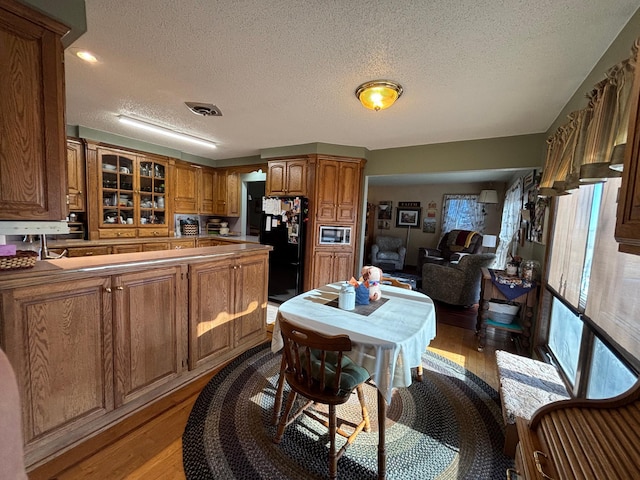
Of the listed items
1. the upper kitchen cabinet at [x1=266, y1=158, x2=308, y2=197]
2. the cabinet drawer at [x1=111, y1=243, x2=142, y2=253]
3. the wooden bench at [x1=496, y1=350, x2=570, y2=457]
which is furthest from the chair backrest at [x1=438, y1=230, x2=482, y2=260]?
the cabinet drawer at [x1=111, y1=243, x2=142, y2=253]

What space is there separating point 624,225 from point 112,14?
7.79ft

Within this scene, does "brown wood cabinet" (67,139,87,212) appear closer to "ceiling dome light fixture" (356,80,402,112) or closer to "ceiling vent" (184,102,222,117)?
"ceiling vent" (184,102,222,117)

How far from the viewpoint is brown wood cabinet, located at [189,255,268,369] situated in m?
2.11

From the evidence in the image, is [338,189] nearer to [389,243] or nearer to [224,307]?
[224,307]

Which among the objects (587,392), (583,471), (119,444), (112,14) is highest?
(112,14)

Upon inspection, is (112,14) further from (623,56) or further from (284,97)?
(623,56)

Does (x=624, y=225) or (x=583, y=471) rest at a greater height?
(x=624, y=225)

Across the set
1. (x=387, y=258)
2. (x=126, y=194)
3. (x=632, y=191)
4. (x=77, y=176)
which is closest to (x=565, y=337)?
(x=632, y=191)

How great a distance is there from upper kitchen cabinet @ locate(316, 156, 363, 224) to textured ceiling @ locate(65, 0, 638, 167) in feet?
3.24

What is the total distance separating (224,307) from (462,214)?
6.25 m

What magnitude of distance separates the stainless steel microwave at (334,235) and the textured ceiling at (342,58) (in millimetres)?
1539

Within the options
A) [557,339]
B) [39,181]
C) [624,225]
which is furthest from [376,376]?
[557,339]

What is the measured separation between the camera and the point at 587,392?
1.71 m

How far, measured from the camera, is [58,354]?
143cm
